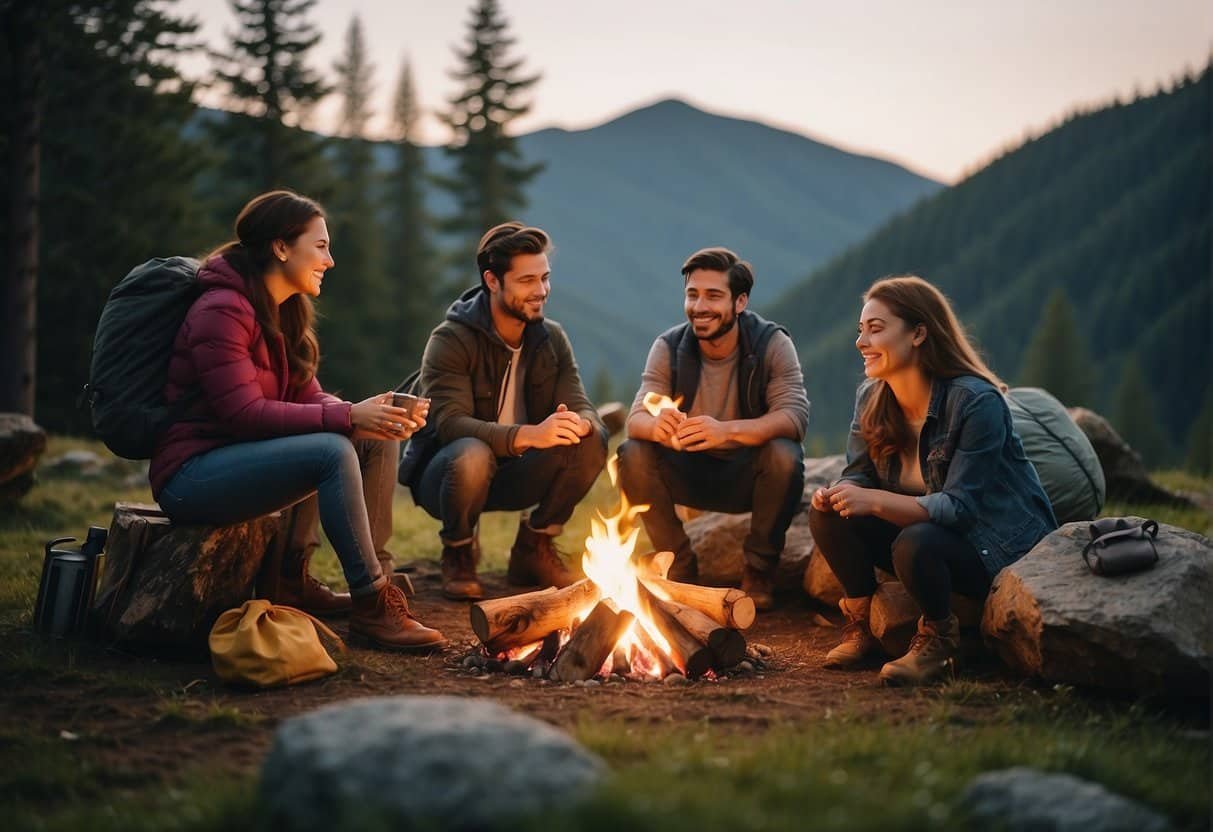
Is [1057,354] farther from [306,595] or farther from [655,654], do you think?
[306,595]

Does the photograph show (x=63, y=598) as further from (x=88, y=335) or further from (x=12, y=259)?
(x=88, y=335)

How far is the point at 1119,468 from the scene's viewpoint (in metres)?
9.20

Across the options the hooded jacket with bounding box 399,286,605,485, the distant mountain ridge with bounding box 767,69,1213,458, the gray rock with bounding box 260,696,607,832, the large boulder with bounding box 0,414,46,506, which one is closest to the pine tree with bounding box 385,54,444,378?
the large boulder with bounding box 0,414,46,506

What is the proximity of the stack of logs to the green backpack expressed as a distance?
1800mm

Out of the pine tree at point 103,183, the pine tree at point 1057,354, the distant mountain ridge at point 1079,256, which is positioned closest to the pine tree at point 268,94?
the pine tree at point 103,183

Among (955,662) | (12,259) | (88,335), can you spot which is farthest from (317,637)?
(88,335)

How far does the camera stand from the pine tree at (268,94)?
2906 centimetres

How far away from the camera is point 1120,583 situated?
4.44 meters

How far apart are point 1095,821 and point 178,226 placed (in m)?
30.0

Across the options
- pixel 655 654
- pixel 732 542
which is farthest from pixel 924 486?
pixel 732 542

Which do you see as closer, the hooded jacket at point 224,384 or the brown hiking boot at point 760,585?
the hooded jacket at point 224,384

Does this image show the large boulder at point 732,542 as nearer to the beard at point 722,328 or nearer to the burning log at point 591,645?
the beard at point 722,328

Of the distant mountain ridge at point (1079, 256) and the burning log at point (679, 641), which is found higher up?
the distant mountain ridge at point (1079, 256)

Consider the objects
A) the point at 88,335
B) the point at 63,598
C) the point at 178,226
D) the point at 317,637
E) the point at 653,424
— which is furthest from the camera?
the point at 178,226
